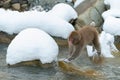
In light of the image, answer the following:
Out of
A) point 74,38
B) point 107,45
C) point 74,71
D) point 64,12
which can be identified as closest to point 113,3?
point 64,12

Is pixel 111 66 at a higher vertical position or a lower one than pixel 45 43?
lower

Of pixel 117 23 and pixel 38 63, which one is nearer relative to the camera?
pixel 38 63

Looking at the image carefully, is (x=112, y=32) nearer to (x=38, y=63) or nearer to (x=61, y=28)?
(x=61, y=28)

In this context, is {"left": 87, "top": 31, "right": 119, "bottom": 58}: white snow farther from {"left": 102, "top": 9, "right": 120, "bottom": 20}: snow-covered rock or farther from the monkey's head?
the monkey's head

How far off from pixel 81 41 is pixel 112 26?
3.81 m

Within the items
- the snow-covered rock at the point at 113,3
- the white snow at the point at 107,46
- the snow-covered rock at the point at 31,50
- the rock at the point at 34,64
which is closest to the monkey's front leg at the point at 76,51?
the snow-covered rock at the point at 31,50

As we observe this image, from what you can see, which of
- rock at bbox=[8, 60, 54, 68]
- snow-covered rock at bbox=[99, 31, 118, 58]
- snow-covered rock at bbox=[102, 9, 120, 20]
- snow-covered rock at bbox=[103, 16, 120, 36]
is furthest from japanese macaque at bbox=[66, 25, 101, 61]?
snow-covered rock at bbox=[102, 9, 120, 20]

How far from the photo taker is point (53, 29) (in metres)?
14.1

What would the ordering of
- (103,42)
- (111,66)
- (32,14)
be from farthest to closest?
(32,14) → (103,42) → (111,66)

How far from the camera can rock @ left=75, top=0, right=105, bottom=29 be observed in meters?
15.7

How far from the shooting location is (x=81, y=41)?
10.9m

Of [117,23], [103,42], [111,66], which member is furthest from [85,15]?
[111,66]

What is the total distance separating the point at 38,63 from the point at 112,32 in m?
3.60

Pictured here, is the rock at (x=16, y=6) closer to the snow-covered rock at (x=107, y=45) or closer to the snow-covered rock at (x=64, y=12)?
the snow-covered rock at (x=64, y=12)
